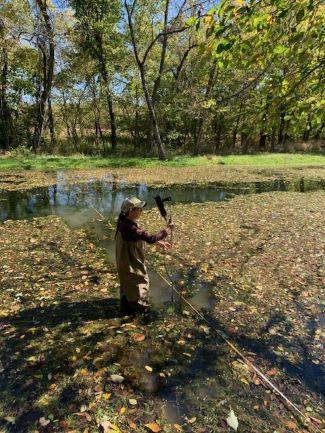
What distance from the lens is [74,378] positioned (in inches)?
200

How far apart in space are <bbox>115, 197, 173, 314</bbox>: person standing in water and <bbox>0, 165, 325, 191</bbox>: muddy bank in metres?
14.6

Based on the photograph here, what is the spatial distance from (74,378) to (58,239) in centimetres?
636

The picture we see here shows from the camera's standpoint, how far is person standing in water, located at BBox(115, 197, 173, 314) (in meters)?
6.09

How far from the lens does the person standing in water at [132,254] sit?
20.0 feet

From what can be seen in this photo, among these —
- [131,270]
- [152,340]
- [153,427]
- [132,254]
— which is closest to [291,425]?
[153,427]

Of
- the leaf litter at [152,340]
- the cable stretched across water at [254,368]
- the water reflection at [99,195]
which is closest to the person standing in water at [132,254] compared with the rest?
the leaf litter at [152,340]

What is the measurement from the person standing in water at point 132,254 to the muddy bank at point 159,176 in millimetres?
14550

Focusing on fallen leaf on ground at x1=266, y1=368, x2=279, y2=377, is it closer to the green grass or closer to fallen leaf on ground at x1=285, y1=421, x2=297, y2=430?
fallen leaf on ground at x1=285, y1=421, x2=297, y2=430

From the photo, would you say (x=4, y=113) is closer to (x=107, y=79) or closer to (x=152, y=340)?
(x=107, y=79)

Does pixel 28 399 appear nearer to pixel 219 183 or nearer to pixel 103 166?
pixel 219 183

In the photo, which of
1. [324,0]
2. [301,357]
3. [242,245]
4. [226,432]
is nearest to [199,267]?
[242,245]

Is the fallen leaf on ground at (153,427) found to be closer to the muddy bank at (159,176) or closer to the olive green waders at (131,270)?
the olive green waders at (131,270)

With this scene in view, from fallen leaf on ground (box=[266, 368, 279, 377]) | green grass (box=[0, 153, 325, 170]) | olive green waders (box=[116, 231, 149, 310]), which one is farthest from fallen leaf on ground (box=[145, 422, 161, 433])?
green grass (box=[0, 153, 325, 170])

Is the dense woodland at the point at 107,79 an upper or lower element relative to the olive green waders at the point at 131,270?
upper
